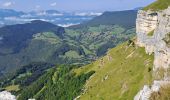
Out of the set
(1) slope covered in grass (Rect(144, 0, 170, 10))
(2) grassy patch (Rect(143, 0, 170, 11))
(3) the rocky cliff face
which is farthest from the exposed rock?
(1) slope covered in grass (Rect(144, 0, 170, 10))

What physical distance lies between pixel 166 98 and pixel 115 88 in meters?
98.9

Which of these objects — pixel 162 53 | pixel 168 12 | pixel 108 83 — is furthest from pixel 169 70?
pixel 108 83

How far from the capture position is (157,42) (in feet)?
493

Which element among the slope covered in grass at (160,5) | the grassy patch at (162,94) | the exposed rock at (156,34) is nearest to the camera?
the grassy patch at (162,94)

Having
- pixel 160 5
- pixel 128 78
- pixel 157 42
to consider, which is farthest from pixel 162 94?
pixel 160 5

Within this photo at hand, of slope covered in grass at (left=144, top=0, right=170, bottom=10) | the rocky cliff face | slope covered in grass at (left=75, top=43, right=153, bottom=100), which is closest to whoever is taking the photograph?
the rocky cliff face

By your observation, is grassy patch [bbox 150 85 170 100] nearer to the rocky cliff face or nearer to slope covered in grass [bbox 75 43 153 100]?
the rocky cliff face

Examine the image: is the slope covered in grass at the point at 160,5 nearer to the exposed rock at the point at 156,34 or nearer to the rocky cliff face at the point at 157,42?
the rocky cliff face at the point at 157,42

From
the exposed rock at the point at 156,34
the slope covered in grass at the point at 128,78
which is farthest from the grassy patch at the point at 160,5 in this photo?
the slope covered in grass at the point at 128,78

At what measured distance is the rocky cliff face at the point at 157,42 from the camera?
9730cm

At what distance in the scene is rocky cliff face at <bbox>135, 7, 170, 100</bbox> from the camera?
97.3 metres

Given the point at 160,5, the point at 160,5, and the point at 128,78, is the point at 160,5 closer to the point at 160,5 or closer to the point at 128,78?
the point at 160,5

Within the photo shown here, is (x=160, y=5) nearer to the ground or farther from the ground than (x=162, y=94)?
farther from the ground

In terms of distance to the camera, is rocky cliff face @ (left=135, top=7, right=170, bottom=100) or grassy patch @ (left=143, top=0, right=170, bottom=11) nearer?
rocky cliff face @ (left=135, top=7, right=170, bottom=100)
